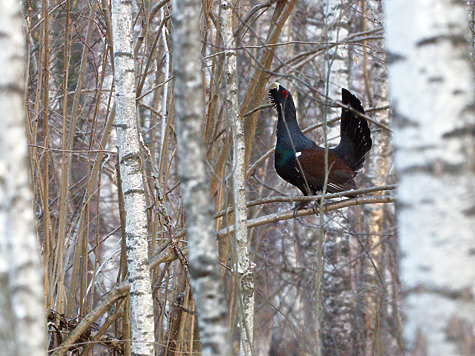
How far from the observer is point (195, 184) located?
50.4 inches

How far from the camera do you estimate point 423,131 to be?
3.63ft

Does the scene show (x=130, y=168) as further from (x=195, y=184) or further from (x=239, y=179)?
(x=195, y=184)

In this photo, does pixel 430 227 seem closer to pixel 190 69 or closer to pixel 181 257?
pixel 190 69

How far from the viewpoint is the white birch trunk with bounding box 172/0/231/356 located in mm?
1276

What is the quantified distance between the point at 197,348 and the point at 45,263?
3.99ft

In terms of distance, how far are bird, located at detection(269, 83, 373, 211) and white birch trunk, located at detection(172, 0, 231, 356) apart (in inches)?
91.4

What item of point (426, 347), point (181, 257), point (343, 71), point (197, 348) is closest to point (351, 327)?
point (343, 71)

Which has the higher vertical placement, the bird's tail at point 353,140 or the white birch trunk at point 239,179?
the bird's tail at point 353,140

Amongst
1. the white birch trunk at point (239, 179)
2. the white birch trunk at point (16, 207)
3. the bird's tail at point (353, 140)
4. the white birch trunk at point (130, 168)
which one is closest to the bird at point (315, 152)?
the bird's tail at point (353, 140)

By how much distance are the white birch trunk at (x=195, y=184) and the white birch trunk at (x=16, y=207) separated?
0.37 metres

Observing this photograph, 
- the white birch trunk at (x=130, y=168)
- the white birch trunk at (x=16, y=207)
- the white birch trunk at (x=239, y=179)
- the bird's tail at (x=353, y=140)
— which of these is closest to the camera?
the white birch trunk at (x=16, y=207)

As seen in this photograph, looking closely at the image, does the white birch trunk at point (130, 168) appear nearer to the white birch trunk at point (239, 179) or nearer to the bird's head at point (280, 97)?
the white birch trunk at point (239, 179)

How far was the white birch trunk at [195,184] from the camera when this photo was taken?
4.19 feet

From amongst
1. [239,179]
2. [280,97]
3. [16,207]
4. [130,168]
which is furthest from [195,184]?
[280,97]
